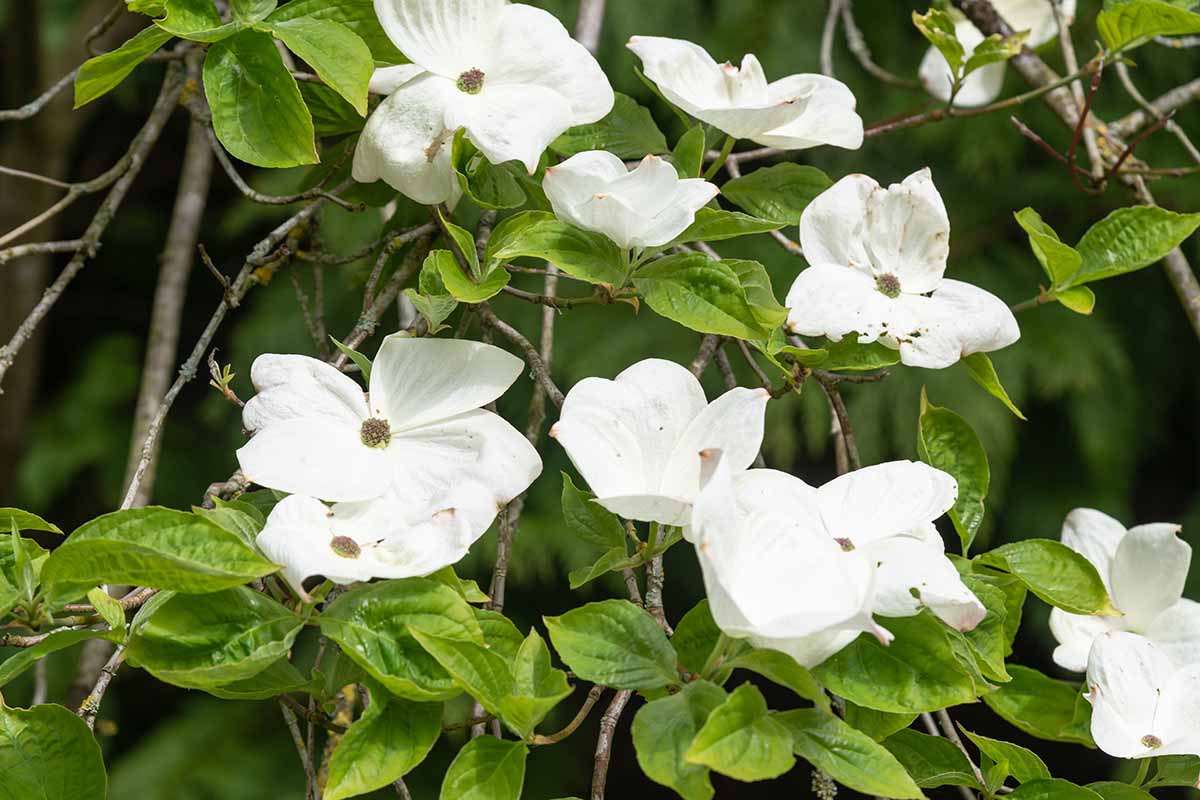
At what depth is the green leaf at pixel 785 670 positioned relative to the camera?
0.34 m

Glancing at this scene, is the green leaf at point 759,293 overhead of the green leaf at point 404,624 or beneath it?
overhead

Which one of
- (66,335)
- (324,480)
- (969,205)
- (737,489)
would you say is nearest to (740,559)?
(737,489)

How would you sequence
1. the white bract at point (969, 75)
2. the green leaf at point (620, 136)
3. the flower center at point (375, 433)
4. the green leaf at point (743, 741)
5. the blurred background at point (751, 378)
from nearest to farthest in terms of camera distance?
1. the green leaf at point (743, 741)
2. the flower center at point (375, 433)
3. the green leaf at point (620, 136)
4. the white bract at point (969, 75)
5. the blurred background at point (751, 378)

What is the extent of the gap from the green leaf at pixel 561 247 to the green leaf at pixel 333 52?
7cm

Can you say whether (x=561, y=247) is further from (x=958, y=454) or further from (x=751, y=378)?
(x=751, y=378)

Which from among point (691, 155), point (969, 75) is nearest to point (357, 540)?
point (691, 155)

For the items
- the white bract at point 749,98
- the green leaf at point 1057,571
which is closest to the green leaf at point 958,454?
the green leaf at point 1057,571

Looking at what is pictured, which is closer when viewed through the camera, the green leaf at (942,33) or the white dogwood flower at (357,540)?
the white dogwood flower at (357,540)

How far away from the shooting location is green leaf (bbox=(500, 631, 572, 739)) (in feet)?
1.16

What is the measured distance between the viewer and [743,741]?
1.10 ft

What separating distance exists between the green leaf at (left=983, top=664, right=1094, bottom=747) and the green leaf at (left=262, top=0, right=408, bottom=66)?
1.20ft

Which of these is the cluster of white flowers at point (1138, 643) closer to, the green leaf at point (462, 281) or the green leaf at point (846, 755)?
the green leaf at point (846, 755)

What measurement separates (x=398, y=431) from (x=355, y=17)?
0.18m

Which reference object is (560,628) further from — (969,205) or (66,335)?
(66,335)
